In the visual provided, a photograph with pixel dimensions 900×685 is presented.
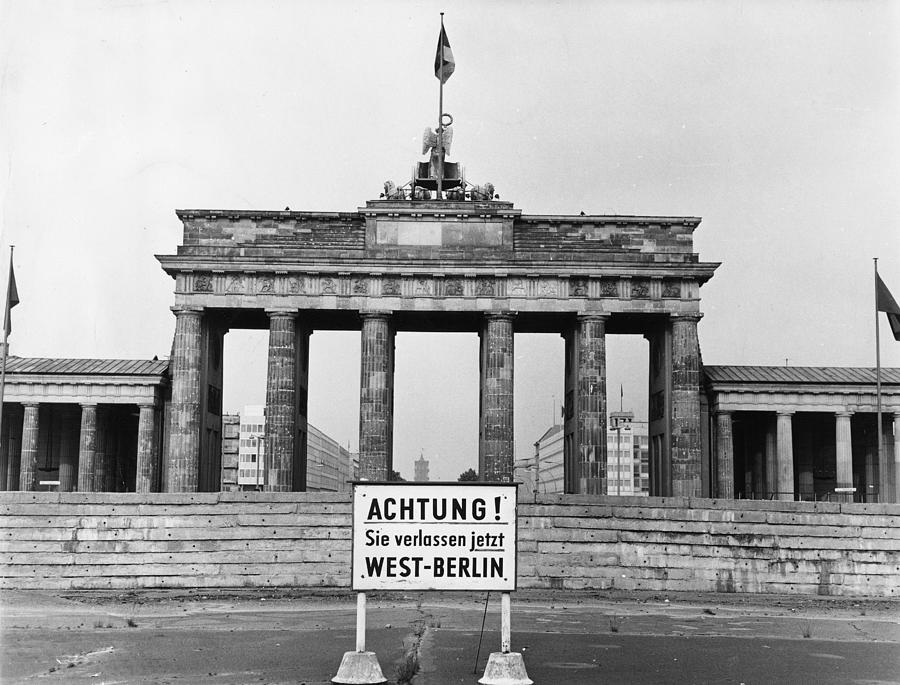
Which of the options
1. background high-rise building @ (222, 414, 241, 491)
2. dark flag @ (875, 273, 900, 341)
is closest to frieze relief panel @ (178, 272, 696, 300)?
dark flag @ (875, 273, 900, 341)

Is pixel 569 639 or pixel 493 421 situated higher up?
pixel 493 421

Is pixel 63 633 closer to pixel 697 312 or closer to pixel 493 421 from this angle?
pixel 493 421

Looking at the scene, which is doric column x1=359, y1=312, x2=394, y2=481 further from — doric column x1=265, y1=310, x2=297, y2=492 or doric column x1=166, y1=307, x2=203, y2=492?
doric column x1=166, y1=307, x2=203, y2=492

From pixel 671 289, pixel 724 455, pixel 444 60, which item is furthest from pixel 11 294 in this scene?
pixel 724 455

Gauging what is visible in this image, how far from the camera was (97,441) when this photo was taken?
68.2 m

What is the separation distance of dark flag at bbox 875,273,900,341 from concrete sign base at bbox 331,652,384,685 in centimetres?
4263

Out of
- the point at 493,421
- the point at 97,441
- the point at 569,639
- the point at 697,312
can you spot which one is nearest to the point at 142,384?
the point at 97,441

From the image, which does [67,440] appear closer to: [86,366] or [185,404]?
[86,366]

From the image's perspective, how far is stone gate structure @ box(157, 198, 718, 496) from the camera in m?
62.7

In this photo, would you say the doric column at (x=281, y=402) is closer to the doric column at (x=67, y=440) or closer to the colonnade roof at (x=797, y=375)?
the doric column at (x=67, y=440)

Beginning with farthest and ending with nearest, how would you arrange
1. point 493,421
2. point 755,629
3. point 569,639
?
point 493,421 → point 755,629 → point 569,639

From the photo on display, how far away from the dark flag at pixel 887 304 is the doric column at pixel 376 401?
2622cm

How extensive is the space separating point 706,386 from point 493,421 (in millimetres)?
13452

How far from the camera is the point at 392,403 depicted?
64.2m
